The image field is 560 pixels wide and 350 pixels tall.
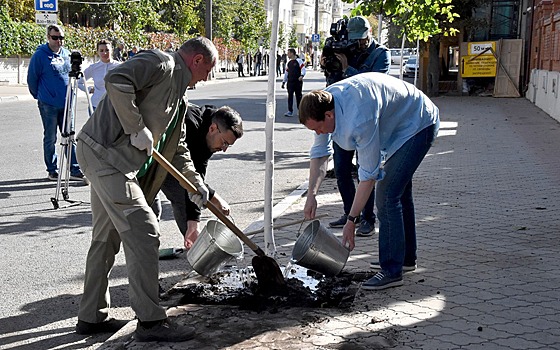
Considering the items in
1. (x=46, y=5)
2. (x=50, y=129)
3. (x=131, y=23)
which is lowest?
(x=50, y=129)

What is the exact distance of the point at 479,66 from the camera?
29.9m

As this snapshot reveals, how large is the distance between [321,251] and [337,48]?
275cm

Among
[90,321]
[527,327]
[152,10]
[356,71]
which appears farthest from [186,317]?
[152,10]

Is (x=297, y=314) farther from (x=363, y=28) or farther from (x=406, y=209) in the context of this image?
(x=363, y=28)

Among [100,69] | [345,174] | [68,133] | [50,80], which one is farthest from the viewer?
[100,69]

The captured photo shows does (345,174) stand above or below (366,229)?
above

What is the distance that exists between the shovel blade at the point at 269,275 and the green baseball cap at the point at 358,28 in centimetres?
283

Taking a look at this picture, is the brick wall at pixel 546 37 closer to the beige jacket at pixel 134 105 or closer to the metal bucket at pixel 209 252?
the metal bucket at pixel 209 252

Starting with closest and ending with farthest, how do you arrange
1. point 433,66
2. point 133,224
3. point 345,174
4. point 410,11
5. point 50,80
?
point 133,224
point 345,174
point 50,80
point 410,11
point 433,66

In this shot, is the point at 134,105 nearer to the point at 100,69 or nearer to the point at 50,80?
the point at 50,80

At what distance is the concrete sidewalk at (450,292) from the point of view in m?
4.48

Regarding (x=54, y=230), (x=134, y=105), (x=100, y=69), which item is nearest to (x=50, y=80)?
(x=100, y=69)

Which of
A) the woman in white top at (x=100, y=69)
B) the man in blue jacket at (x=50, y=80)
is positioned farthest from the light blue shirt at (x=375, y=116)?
the woman in white top at (x=100, y=69)

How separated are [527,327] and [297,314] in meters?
1.44
